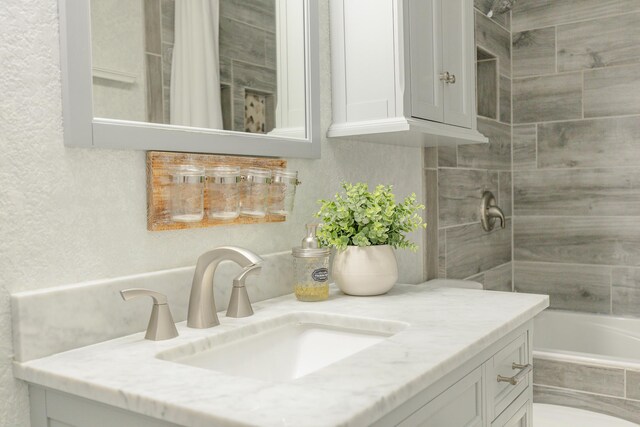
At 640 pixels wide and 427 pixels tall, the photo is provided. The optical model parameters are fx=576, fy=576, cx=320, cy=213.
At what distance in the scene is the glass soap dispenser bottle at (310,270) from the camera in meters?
1.36

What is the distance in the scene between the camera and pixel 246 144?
1.37m

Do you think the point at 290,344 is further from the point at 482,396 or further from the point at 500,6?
the point at 500,6

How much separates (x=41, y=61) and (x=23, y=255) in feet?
1.09

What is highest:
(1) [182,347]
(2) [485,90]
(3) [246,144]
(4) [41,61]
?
(2) [485,90]

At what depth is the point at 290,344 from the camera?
4.04ft

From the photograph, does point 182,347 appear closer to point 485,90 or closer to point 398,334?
point 398,334

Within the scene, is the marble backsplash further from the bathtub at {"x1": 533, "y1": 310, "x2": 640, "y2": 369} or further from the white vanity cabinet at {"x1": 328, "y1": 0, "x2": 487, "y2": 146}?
the bathtub at {"x1": 533, "y1": 310, "x2": 640, "y2": 369}

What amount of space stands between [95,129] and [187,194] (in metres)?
0.24

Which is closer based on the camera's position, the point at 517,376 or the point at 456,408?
the point at 456,408

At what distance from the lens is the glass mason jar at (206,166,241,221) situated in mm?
1276

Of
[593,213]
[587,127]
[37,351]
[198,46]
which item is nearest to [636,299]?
[593,213]

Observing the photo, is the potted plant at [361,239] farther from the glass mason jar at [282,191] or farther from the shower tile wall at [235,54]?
the shower tile wall at [235,54]

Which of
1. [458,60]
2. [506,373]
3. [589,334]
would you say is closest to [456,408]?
[506,373]

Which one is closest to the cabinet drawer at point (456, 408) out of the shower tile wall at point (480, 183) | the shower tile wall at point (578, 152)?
the shower tile wall at point (480, 183)
